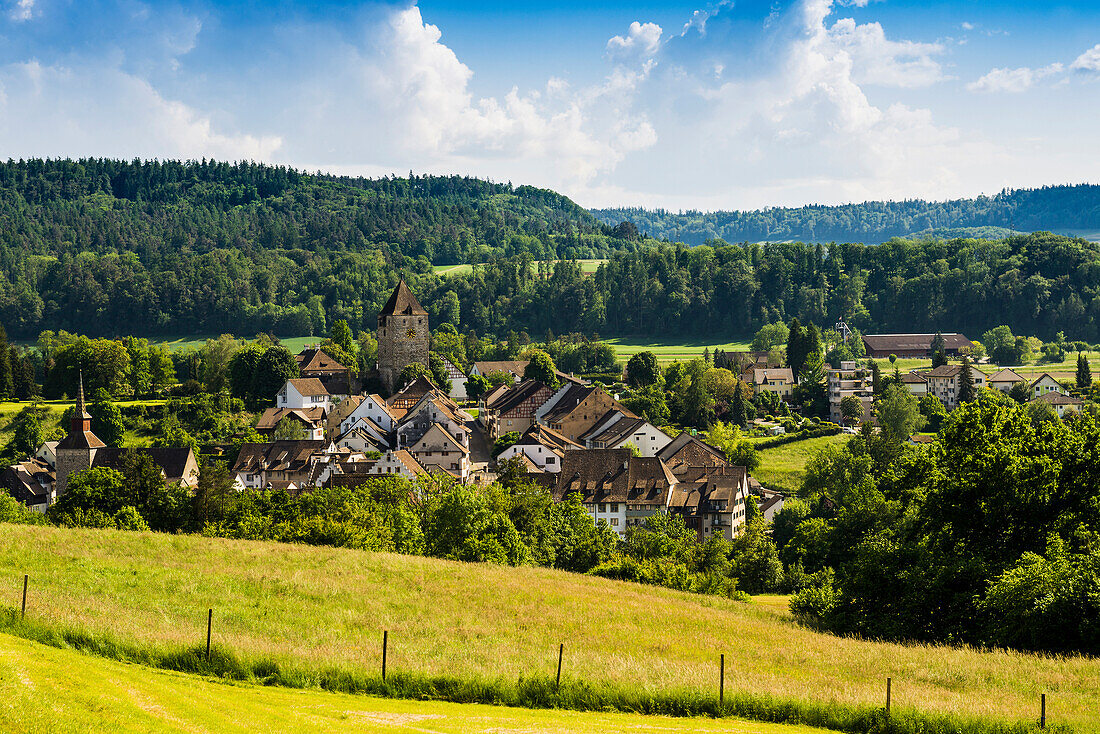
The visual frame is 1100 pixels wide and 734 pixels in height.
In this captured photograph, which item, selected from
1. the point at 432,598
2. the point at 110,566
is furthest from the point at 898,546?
the point at 110,566

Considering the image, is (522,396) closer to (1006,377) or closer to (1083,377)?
(1006,377)

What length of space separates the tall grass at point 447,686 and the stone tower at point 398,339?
294ft

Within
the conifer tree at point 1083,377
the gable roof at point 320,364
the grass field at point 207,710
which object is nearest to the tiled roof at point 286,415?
the gable roof at point 320,364

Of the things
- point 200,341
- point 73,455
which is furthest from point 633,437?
point 200,341

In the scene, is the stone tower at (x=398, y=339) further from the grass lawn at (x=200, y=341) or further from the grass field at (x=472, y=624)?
the grass field at (x=472, y=624)

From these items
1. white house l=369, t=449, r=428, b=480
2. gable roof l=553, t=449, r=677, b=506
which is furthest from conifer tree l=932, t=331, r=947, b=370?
white house l=369, t=449, r=428, b=480

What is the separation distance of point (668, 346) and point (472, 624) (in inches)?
5747

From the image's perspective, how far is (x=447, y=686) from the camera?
57.4 feet

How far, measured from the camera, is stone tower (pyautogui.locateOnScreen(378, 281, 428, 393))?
353 ft

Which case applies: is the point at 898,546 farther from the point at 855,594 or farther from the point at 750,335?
the point at 750,335

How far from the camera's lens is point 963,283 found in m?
173

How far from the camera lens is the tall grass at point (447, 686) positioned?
55.1ft

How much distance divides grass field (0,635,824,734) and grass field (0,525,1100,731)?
1.36 meters

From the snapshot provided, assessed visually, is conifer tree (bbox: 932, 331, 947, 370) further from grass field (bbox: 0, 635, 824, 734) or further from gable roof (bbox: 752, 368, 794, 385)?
grass field (bbox: 0, 635, 824, 734)
